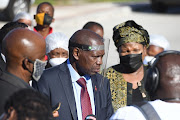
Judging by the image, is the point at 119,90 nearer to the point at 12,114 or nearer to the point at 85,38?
the point at 85,38

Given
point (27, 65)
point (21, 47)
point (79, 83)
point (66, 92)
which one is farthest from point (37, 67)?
Result: point (79, 83)

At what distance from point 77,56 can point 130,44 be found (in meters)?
0.77

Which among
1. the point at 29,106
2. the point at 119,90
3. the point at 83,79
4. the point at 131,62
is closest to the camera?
the point at 29,106

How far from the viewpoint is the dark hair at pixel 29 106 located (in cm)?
210

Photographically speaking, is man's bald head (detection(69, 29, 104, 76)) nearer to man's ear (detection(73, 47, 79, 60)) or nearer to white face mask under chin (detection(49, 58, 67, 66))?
man's ear (detection(73, 47, 79, 60))

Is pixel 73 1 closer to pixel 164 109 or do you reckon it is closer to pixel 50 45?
pixel 50 45

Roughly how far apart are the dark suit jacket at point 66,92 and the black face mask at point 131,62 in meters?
0.51

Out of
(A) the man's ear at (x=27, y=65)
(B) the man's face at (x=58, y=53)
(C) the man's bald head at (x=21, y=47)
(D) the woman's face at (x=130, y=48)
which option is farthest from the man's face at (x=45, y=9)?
(A) the man's ear at (x=27, y=65)

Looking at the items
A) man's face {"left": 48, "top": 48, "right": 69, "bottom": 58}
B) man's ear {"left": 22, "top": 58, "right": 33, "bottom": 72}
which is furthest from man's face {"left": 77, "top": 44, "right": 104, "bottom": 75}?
man's face {"left": 48, "top": 48, "right": 69, "bottom": 58}

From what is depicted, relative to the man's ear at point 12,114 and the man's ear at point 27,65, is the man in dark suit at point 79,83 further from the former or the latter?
the man's ear at point 12,114

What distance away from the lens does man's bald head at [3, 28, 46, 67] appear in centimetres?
294

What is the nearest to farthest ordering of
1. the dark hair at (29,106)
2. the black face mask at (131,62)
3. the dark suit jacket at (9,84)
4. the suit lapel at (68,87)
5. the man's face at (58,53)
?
the dark hair at (29,106)
the dark suit jacket at (9,84)
the suit lapel at (68,87)
the black face mask at (131,62)
the man's face at (58,53)

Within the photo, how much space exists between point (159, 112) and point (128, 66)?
1.79 meters

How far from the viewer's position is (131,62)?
4.15 m
